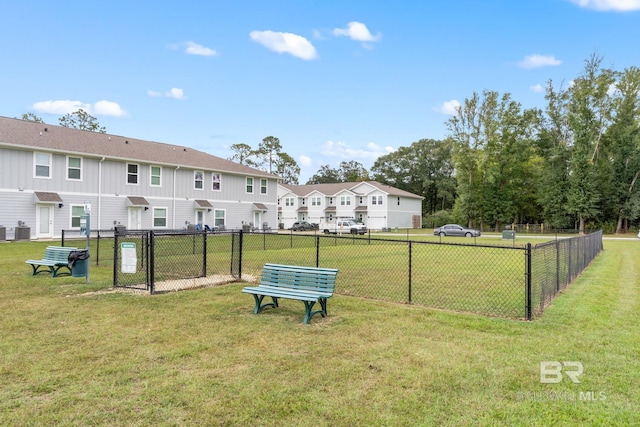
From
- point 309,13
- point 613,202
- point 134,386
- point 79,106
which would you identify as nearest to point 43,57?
point 309,13

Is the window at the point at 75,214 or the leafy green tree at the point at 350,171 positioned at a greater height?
the leafy green tree at the point at 350,171

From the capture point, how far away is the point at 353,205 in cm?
5841

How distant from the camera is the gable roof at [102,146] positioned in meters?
24.5

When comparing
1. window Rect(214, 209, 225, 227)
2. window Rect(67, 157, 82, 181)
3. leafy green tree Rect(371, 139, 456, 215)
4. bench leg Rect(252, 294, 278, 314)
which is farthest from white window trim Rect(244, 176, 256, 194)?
leafy green tree Rect(371, 139, 456, 215)

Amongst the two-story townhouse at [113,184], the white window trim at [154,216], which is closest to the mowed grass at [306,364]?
the two-story townhouse at [113,184]

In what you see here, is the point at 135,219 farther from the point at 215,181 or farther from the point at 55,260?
the point at 55,260

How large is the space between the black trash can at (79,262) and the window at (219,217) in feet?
77.3

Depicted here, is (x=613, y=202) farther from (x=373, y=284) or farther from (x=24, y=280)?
(x=24, y=280)

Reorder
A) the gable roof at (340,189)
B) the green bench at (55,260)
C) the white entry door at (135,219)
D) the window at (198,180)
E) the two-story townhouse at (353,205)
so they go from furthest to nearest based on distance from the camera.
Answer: the gable roof at (340,189), the two-story townhouse at (353,205), the window at (198,180), the white entry door at (135,219), the green bench at (55,260)

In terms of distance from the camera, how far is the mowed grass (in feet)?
10.8

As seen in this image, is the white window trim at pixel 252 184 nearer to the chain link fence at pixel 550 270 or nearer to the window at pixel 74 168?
the window at pixel 74 168

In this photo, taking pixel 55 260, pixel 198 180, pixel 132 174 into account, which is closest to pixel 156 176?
pixel 132 174

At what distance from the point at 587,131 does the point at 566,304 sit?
48.3 meters

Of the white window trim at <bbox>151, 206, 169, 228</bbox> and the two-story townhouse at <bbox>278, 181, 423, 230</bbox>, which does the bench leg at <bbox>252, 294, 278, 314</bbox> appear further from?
the two-story townhouse at <bbox>278, 181, 423, 230</bbox>
